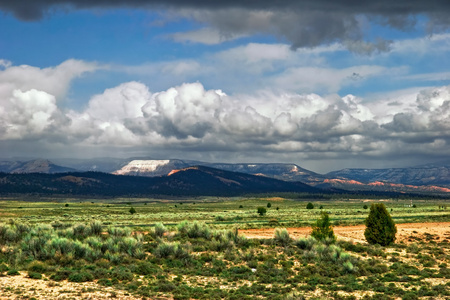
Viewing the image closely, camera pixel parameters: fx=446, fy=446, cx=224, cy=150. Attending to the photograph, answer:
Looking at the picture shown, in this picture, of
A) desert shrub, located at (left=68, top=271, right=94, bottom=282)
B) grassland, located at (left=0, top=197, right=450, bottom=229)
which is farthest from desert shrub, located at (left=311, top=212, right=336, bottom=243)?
desert shrub, located at (left=68, top=271, right=94, bottom=282)

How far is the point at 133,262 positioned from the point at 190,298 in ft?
22.3

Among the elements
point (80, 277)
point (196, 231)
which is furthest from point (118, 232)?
point (80, 277)

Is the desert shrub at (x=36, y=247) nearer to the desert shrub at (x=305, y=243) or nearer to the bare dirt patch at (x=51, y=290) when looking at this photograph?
the bare dirt patch at (x=51, y=290)

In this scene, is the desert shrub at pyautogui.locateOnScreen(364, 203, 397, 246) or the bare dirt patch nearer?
the bare dirt patch

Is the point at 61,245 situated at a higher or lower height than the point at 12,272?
higher

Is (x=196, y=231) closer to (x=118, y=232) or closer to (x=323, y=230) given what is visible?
(x=118, y=232)

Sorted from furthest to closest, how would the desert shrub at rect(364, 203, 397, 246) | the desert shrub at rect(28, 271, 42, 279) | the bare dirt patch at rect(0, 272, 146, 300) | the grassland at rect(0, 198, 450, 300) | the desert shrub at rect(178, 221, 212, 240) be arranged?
1. the desert shrub at rect(364, 203, 397, 246)
2. the desert shrub at rect(178, 221, 212, 240)
3. the desert shrub at rect(28, 271, 42, 279)
4. the grassland at rect(0, 198, 450, 300)
5. the bare dirt patch at rect(0, 272, 146, 300)

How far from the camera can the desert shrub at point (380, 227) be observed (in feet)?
131

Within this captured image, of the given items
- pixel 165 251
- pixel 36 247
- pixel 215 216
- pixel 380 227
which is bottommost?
pixel 215 216

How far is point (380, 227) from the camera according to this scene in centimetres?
4028

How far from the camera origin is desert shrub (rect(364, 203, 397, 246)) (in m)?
40.1

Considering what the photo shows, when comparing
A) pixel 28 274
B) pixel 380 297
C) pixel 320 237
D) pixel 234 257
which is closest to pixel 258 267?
pixel 234 257

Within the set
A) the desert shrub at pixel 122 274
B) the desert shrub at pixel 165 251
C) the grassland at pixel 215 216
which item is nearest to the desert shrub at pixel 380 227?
the desert shrub at pixel 165 251

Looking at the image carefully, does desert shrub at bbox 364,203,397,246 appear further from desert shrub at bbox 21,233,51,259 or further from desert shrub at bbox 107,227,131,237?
desert shrub at bbox 21,233,51,259
